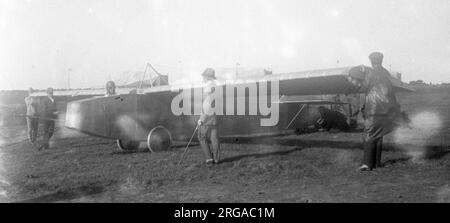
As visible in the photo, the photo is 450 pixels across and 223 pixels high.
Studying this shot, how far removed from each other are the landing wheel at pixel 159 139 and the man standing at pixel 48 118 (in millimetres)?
3354

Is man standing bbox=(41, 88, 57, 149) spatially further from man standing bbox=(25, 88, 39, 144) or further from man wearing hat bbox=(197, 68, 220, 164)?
man wearing hat bbox=(197, 68, 220, 164)

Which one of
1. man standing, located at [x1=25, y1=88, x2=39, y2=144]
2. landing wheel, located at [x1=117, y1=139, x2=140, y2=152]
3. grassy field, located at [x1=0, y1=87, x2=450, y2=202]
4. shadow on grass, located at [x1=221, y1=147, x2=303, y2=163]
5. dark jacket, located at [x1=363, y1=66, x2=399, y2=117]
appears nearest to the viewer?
grassy field, located at [x1=0, y1=87, x2=450, y2=202]

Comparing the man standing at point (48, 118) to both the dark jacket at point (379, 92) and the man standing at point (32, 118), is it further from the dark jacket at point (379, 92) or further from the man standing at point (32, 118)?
the dark jacket at point (379, 92)

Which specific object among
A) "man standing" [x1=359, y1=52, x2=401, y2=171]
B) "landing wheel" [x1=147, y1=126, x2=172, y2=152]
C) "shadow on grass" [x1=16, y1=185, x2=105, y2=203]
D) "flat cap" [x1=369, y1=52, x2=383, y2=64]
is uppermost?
"flat cap" [x1=369, y1=52, x2=383, y2=64]

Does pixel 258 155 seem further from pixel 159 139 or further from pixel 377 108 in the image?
pixel 377 108

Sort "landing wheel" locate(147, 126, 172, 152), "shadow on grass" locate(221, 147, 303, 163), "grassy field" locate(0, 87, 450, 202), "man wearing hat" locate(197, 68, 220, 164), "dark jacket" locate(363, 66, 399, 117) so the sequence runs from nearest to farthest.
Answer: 1. "grassy field" locate(0, 87, 450, 202)
2. "dark jacket" locate(363, 66, 399, 117)
3. "man wearing hat" locate(197, 68, 220, 164)
4. "shadow on grass" locate(221, 147, 303, 163)
5. "landing wheel" locate(147, 126, 172, 152)

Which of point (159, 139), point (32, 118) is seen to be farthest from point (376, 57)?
point (32, 118)

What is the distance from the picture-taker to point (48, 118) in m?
11.6

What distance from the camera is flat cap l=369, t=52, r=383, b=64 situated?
22.4 feet

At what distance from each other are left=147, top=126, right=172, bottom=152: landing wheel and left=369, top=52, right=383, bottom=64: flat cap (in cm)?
583

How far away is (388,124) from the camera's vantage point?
22.5ft

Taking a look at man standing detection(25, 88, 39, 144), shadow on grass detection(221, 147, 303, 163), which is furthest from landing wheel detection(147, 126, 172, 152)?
man standing detection(25, 88, 39, 144)

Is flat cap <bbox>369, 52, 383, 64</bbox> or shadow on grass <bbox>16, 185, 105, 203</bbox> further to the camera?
flat cap <bbox>369, 52, 383, 64</bbox>

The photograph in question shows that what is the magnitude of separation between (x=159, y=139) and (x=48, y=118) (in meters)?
3.68
